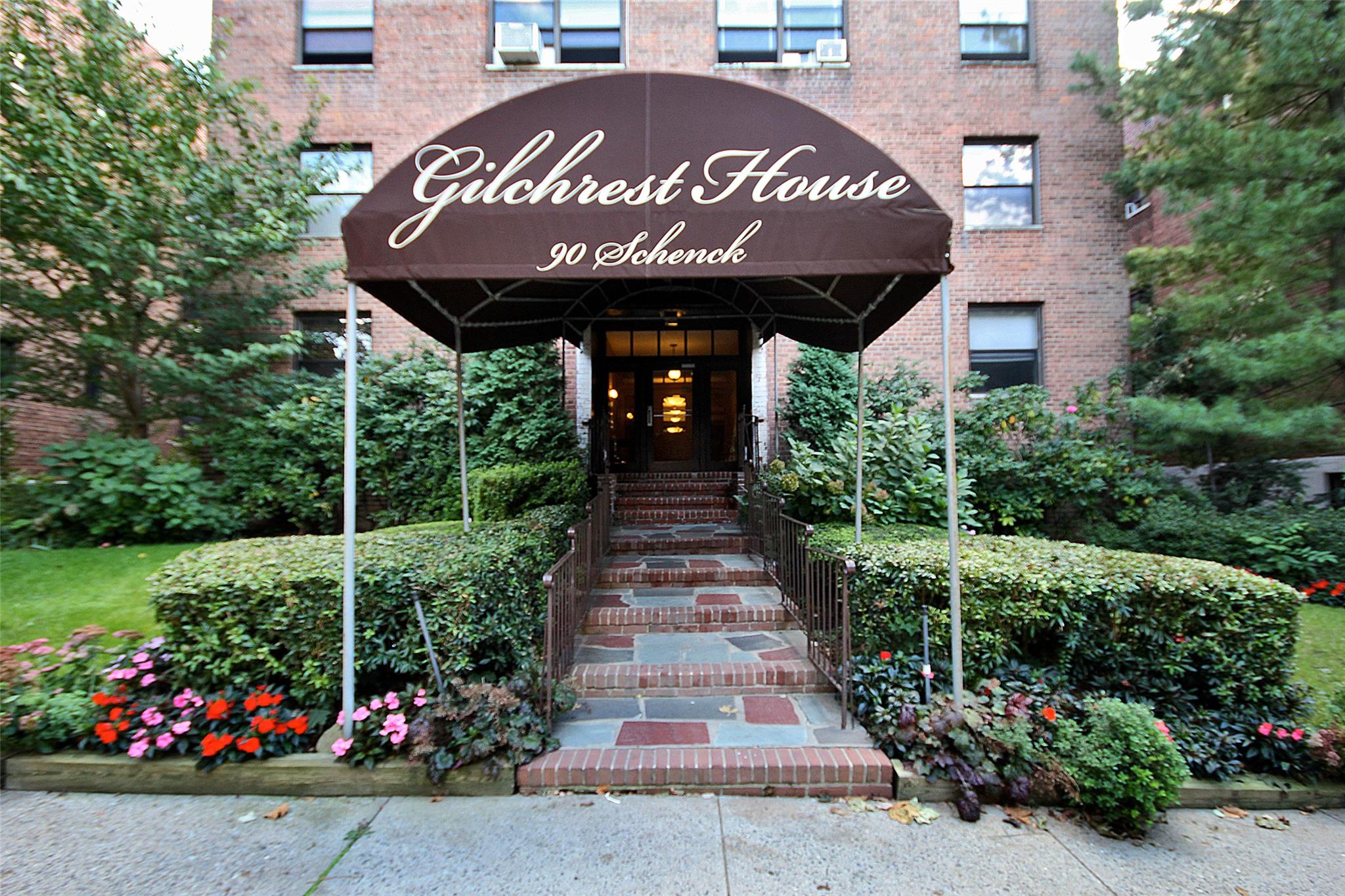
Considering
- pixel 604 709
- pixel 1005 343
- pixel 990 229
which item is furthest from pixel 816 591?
pixel 990 229

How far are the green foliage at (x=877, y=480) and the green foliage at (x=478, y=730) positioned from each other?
3.47 m

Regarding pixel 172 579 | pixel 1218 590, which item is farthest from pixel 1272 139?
pixel 172 579

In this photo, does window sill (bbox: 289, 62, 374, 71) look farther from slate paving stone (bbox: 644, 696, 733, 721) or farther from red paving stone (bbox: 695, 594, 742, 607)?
slate paving stone (bbox: 644, 696, 733, 721)

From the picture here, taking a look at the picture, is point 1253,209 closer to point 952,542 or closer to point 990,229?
point 990,229

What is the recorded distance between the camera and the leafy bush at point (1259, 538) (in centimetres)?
673

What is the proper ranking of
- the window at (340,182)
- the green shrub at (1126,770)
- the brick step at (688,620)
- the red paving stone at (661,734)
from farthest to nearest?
the window at (340,182) < the brick step at (688,620) < the red paving stone at (661,734) < the green shrub at (1126,770)

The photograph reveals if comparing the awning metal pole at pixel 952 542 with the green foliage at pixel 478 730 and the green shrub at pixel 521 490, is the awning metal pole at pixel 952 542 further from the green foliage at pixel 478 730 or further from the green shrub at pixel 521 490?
the green shrub at pixel 521 490

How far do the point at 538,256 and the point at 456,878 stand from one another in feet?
10.2

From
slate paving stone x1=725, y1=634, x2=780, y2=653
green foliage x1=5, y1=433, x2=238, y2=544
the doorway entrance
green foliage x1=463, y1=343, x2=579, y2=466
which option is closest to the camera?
slate paving stone x1=725, y1=634, x2=780, y2=653

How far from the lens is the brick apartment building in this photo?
10234mm

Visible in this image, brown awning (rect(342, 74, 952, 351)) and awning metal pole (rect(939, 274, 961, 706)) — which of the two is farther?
awning metal pole (rect(939, 274, 961, 706))

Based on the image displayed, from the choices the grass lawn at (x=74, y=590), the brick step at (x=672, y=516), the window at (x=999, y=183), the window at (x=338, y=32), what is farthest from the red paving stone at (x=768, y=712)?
the window at (x=338, y=32)

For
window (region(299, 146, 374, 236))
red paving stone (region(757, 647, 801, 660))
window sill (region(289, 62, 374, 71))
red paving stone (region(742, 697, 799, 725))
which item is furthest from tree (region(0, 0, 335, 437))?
red paving stone (region(742, 697, 799, 725))

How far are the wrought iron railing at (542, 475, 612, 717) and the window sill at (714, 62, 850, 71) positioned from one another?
8.33 m
